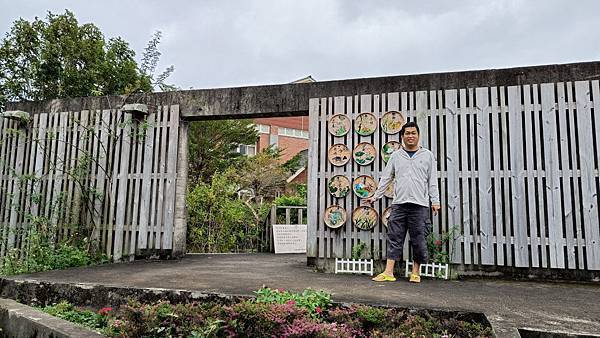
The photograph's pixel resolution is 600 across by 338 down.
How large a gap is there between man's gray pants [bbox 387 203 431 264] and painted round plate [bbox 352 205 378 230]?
1.62ft

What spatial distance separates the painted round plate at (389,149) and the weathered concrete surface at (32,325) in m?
3.90

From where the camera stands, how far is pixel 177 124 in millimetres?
6469

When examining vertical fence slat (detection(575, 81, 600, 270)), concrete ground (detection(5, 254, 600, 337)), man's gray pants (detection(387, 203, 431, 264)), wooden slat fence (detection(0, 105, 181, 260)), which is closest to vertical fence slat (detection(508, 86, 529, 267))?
concrete ground (detection(5, 254, 600, 337))

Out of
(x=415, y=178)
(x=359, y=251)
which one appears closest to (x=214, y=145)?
(x=359, y=251)

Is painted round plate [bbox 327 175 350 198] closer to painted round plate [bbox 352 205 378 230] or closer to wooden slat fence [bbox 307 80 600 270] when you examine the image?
wooden slat fence [bbox 307 80 600 270]

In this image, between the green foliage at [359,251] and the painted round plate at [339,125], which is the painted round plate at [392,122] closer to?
the painted round plate at [339,125]

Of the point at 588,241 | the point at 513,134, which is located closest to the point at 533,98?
the point at 513,134

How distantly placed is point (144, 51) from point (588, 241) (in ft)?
24.8

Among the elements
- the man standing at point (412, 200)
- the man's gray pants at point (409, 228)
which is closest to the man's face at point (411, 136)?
the man standing at point (412, 200)

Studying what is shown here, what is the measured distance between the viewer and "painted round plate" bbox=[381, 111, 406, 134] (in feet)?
17.5

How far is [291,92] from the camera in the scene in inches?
243

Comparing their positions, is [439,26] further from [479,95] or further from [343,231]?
[343,231]

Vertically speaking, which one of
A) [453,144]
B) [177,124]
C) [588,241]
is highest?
[177,124]

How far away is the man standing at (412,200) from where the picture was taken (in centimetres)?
456
